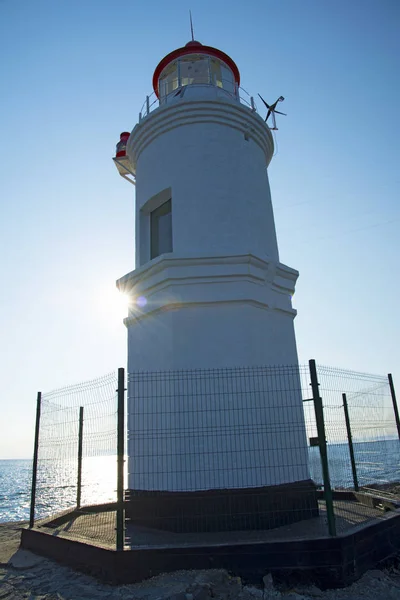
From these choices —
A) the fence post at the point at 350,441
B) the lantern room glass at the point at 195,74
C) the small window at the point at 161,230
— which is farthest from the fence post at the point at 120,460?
the lantern room glass at the point at 195,74

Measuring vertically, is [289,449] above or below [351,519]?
above

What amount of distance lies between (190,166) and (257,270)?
113 inches

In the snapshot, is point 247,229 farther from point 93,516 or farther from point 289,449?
point 93,516

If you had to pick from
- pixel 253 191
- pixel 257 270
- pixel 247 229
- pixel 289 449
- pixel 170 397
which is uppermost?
pixel 253 191

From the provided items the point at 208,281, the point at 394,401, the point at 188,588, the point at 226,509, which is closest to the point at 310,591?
the point at 188,588

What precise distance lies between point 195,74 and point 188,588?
38.8 feet

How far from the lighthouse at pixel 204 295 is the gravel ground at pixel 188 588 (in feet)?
5.67

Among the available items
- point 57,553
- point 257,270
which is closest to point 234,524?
point 57,553

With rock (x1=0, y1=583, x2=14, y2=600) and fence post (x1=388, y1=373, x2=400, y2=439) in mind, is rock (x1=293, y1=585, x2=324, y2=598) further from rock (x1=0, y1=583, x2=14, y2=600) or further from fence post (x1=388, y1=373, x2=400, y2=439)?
fence post (x1=388, y1=373, x2=400, y2=439)

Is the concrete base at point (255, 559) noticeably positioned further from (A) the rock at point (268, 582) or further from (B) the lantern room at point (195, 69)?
(B) the lantern room at point (195, 69)

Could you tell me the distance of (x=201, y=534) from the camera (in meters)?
6.91

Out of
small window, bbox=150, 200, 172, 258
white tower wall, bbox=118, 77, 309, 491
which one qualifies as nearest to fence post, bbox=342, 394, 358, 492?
white tower wall, bbox=118, 77, 309, 491

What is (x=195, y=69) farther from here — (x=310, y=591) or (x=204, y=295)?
(x=310, y=591)

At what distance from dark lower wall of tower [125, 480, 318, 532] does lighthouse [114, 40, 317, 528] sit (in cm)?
5
